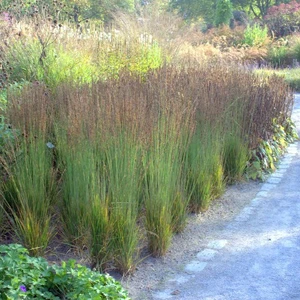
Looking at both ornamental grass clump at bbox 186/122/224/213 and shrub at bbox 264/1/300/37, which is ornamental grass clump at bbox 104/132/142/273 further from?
shrub at bbox 264/1/300/37

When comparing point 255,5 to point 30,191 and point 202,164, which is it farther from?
point 30,191

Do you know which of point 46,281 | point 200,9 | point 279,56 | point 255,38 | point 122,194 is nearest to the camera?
point 46,281

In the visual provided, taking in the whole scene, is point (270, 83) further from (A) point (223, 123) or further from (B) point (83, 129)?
(B) point (83, 129)

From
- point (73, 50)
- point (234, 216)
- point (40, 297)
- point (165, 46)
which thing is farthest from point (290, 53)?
point (40, 297)

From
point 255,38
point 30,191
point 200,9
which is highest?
point 30,191

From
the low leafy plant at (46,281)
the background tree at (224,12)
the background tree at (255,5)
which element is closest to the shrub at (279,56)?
the background tree at (224,12)

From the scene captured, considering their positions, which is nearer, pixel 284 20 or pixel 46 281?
pixel 46 281

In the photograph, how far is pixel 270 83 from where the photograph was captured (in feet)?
26.2

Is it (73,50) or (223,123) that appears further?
(73,50)

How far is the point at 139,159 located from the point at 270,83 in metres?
4.64

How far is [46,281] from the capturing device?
301cm

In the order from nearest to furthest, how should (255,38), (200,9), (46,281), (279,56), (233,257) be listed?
1. (46,281)
2. (233,257)
3. (279,56)
4. (255,38)
5. (200,9)

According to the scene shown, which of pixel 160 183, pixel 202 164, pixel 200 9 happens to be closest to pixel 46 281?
pixel 160 183

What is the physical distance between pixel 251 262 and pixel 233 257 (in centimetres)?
17
